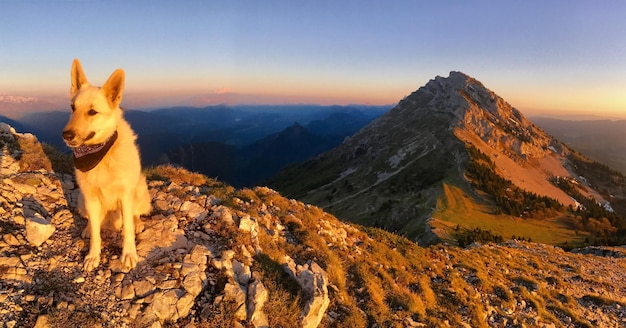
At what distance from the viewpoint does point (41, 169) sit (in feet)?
28.4

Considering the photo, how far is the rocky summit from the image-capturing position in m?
5.57

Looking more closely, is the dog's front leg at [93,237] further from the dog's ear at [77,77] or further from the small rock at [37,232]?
the dog's ear at [77,77]

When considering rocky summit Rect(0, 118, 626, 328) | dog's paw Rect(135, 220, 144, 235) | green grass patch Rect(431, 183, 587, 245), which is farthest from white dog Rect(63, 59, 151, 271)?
green grass patch Rect(431, 183, 587, 245)

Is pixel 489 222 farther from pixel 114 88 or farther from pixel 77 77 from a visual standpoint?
pixel 77 77

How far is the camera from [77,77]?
5.79m

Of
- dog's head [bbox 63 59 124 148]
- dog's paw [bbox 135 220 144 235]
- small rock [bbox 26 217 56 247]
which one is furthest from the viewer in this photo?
dog's paw [bbox 135 220 144 235]

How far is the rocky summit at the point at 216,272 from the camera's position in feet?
18.3

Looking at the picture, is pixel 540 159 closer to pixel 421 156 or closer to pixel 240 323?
pixel 421 156

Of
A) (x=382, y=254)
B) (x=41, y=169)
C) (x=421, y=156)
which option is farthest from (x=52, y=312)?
(x=421, y=156)

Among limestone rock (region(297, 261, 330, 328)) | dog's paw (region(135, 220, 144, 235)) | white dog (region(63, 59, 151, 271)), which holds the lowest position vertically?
limestone rock (region(297, 261, 330, 328))

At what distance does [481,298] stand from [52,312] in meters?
14.0

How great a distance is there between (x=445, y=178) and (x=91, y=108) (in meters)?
99.7

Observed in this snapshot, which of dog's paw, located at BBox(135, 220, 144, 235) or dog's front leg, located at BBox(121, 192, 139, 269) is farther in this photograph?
dog's paw, located at BBox(135, 220, 144, 235)

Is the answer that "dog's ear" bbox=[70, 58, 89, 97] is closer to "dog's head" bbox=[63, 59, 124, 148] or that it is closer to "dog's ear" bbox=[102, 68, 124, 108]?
"dog's head" bbox=[63, 59, 124, 148]
